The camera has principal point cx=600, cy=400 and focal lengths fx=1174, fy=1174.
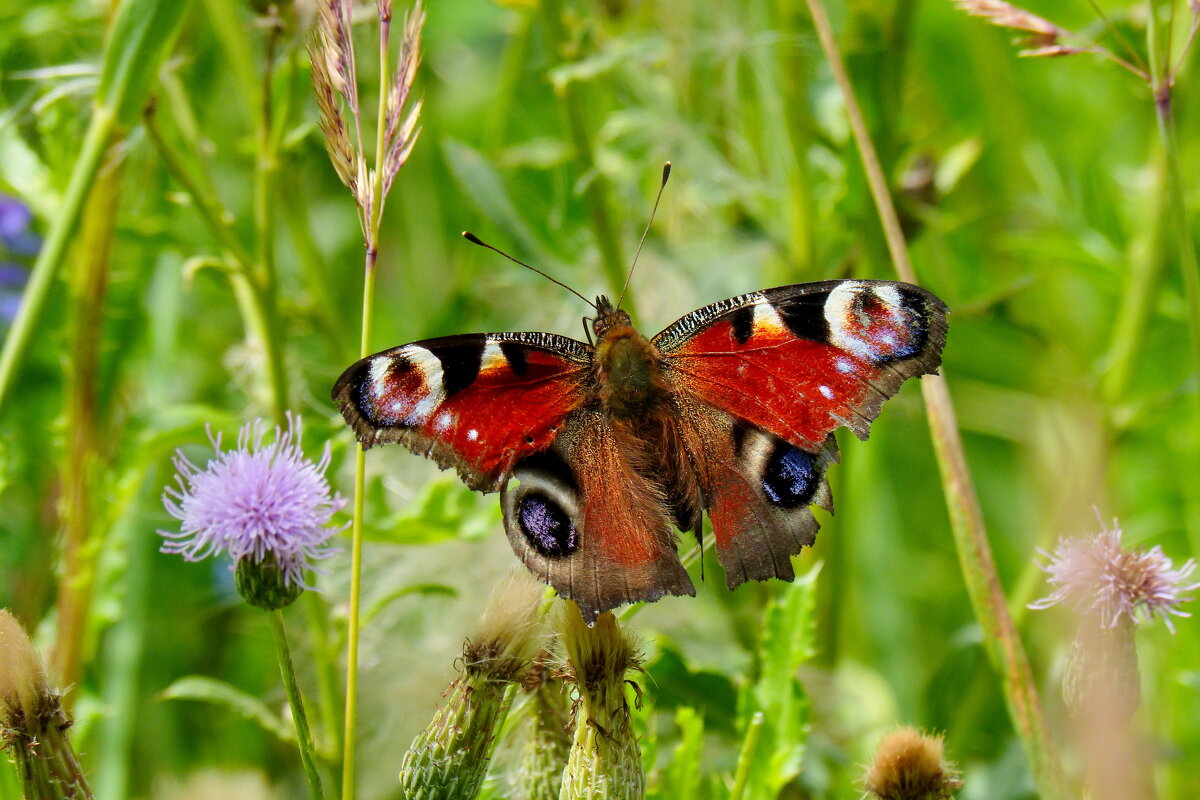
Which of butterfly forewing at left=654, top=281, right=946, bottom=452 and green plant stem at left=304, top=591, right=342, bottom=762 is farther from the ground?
butterfly forewing at left=654, top=281, right=946, bottom=452

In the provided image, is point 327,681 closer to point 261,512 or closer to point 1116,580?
point 261,512

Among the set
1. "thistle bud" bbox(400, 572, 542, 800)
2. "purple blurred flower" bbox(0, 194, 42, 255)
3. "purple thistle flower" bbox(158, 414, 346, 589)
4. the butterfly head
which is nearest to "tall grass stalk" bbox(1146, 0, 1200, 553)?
the butterfly head

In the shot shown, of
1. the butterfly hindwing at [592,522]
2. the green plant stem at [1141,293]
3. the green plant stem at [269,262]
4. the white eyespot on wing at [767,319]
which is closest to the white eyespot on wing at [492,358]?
the butterfly hindwing at [592,522]

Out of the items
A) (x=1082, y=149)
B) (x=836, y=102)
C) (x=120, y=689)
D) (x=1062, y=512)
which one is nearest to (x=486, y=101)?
(x=836, y=102)

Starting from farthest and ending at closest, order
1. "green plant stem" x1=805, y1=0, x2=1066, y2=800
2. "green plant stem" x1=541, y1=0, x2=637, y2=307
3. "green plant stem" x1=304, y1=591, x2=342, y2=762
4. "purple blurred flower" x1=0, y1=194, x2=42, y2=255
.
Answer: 1. "purple blurred flower" x1=0, y1=194, x2=42, y2=255
2. "green plant stem" x1=541, y1=0, x2=637, y2=307
3. "green plant stem" x1=304, y1=591, x2=342, y2=762
4. "green plant stem" x1=805, y1=0, x2=1066, y2=800

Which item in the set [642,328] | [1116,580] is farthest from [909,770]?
[642,328]

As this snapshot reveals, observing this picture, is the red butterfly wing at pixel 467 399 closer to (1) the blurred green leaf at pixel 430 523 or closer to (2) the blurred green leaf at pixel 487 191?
(1) the blurred green leaf at pixel 430 523

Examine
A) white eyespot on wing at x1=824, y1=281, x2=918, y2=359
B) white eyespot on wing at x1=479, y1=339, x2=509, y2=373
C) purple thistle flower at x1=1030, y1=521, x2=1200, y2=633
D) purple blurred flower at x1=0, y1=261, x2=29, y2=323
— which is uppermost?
purple blurred flower at x1=0, y1=261, x2=29, y2=323

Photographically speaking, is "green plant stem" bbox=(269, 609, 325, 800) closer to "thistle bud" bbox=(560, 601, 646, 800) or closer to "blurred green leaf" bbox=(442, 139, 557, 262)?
"thistle bud" bbox=(560, 601, 646, 800)
